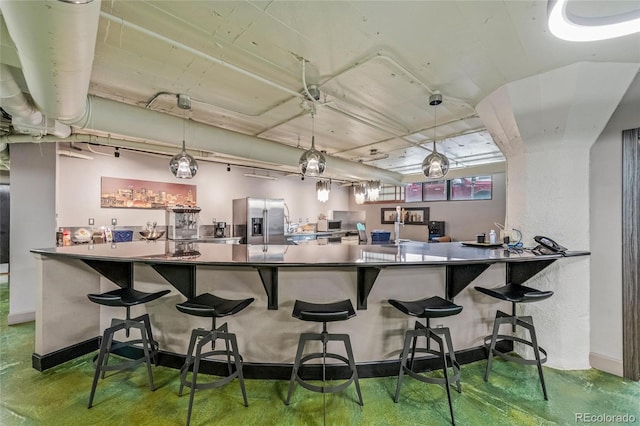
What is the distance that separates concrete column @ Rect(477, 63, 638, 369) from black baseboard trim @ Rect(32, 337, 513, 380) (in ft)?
2.87

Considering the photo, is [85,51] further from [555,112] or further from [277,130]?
[555,112]

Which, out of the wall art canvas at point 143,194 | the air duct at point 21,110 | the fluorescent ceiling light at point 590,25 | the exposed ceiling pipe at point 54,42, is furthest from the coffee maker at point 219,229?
the fluorescent ceiling light at point 590,25

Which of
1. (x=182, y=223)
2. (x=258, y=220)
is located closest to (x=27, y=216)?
(x=182, y=223)

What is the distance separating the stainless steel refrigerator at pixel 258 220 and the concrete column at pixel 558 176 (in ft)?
15.8

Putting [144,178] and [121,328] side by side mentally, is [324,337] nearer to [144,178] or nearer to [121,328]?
[121,328]

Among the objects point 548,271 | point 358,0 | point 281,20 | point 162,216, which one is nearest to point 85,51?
point 281,20

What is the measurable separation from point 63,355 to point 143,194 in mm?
3304

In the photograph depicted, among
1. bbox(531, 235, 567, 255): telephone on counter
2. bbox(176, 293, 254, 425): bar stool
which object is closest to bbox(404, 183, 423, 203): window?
bbox(531, 235, 567, 255): telephone on counter

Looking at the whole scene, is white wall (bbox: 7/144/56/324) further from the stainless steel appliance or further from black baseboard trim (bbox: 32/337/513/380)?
black baseboard trim (bbox: 32/337/513/380)

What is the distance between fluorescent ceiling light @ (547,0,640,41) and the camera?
1.45m

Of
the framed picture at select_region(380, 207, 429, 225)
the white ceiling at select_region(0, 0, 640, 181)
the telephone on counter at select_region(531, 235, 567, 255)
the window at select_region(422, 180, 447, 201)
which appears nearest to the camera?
the white ceiling at select_region(0, 0, 640, 181)

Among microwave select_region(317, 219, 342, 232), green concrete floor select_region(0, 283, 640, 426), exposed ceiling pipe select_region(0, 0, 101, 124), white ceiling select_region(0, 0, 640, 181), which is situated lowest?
green concrete floor select_region(0, 283, 640, 426)

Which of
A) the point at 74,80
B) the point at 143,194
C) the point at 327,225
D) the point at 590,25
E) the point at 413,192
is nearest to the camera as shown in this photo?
the point at 590,25

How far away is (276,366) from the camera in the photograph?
2314mm
